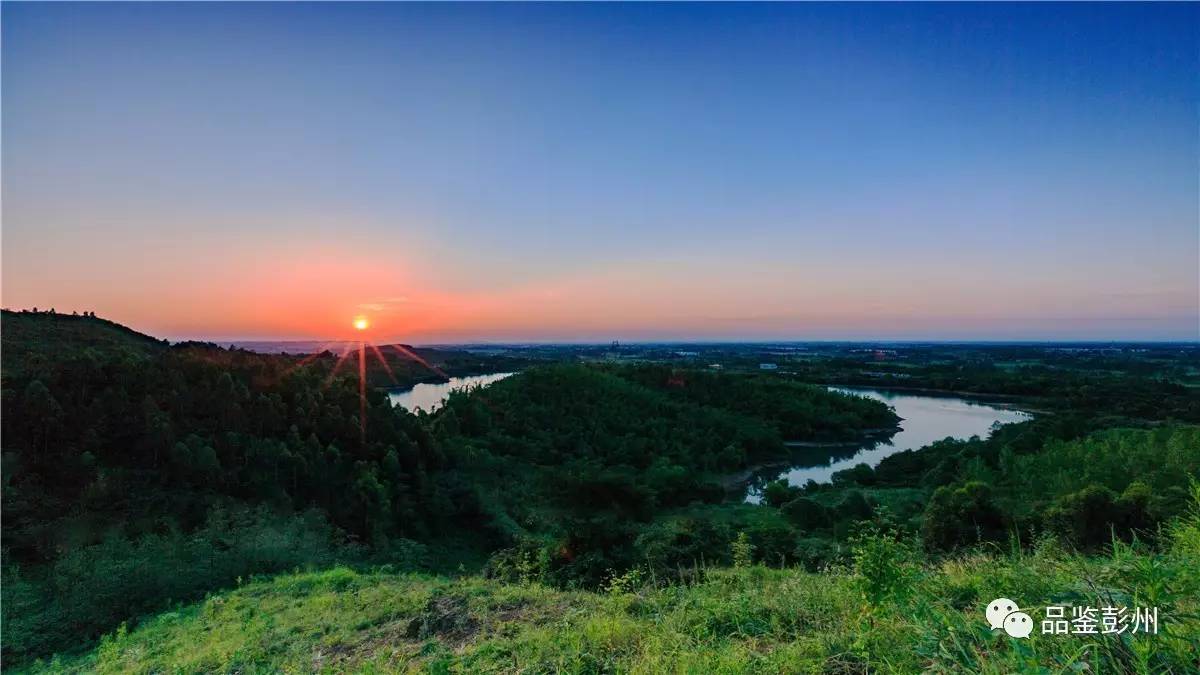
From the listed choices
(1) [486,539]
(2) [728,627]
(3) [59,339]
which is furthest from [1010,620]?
(3) [59,339]

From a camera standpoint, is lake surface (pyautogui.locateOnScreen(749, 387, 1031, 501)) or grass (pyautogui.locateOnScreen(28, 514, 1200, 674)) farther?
lake surface (pyautogui.locateOnScreen(749, 387, 1031, 501))

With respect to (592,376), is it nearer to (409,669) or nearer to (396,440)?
(396,440)

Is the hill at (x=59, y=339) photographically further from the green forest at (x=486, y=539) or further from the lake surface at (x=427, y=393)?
the lake surface at (x=427, y=393)

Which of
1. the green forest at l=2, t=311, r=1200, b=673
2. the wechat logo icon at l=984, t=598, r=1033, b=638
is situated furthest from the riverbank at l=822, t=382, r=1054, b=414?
the wechat logo icon at l=984, t=598, r=1033, b=638

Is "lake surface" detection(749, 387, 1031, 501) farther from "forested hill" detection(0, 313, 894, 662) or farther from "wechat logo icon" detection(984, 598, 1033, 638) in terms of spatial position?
"wechat logo icon" detection(984, 598, 1033, 638)

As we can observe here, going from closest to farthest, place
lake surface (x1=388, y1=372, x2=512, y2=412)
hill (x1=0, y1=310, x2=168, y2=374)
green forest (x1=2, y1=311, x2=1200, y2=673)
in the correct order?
green forest (x1=2, y1=311, x2=1200, y2=673), hill (x1=0, y1=310, x2=168, y2=374), lake surface (x1=388, y1=372, x2=512, y2=412)

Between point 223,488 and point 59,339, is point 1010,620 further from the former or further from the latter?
point 59,339

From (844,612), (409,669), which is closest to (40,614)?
(409,669)
